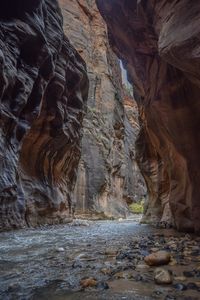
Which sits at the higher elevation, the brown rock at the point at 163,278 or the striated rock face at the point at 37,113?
the striated rock face at the point at 37,113

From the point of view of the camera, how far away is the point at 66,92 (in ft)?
55.7

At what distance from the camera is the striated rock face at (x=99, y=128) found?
29484 millimetres

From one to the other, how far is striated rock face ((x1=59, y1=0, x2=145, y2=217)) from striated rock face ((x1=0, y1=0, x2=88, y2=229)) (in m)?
8.66

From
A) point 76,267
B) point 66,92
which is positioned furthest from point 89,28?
point 76,267

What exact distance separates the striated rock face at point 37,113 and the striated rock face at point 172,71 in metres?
3.28

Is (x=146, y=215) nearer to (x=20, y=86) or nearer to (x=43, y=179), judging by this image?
(x=43, y=179)

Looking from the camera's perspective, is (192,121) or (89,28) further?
(89,28)

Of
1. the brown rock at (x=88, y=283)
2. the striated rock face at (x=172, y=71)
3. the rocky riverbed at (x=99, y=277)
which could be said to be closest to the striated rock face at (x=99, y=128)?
the striated rock face at (x=172, y=71)

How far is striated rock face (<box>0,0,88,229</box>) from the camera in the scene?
10.3 metres

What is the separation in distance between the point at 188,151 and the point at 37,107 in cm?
729

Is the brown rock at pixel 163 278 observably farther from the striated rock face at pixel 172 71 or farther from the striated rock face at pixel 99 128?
the striated rock face at pixel 99 128

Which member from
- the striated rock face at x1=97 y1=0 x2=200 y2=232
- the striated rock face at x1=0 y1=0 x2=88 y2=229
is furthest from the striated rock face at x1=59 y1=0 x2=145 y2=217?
the striated rock face at x1=97 y1=0 x2=200 y2=232

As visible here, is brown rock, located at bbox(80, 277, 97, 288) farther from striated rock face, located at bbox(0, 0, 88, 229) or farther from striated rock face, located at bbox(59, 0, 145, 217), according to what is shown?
striated rock face, located at bbox(59, 0, 145, 217)

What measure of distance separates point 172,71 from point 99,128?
1030 inches
